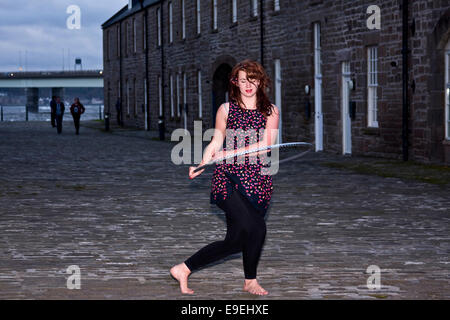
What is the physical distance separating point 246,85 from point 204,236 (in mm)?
3479

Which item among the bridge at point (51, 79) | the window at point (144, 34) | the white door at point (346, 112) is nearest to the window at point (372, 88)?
the white door at point (346, 112)

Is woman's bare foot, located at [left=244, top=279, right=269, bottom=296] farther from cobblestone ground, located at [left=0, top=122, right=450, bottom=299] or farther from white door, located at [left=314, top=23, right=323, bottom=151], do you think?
white door, located at [left=314, top=23, right=323, bottom=151]

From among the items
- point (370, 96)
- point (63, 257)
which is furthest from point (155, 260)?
point (370, 96)

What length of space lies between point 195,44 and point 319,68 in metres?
13.3

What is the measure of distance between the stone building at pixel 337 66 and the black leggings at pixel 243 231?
12.7 metres

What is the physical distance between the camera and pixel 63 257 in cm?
823

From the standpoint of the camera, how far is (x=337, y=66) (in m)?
23.4

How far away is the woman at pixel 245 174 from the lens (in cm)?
634

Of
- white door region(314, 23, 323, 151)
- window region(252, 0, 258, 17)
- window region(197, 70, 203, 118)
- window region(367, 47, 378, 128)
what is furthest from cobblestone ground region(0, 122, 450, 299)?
window region(197, 70, 203, 118)

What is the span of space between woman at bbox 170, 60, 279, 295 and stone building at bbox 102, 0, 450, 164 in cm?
1268

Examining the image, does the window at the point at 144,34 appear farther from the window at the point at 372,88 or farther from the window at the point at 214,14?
the window at the point at 372,88

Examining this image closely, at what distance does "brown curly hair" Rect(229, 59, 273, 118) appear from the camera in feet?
20.8
